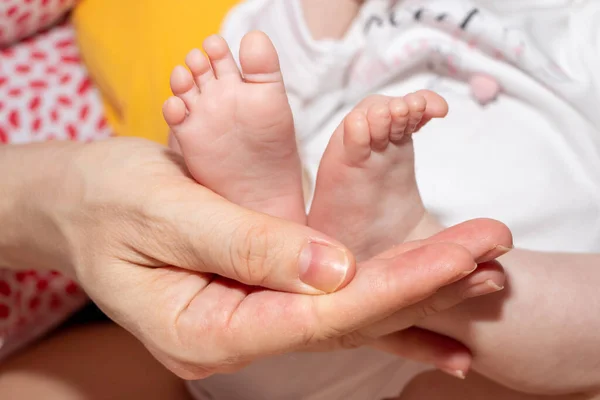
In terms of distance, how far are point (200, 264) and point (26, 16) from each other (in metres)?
0.71

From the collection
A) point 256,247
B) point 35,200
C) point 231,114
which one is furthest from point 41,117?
Answer: point 256,247

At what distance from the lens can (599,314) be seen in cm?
67

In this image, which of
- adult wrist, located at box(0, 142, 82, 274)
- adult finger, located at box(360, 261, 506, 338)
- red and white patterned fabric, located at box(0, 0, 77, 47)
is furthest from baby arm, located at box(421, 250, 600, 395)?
red and white patterned fabric, located at box(0, 0, 77, 47)

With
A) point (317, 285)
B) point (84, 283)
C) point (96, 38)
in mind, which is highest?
point (96, 38)

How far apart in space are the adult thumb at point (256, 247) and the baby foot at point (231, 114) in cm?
6

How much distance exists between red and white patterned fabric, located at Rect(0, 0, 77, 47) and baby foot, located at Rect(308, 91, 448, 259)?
684mm

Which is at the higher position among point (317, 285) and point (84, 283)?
point (317, 285)

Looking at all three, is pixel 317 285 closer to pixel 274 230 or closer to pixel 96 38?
pixel 274 230

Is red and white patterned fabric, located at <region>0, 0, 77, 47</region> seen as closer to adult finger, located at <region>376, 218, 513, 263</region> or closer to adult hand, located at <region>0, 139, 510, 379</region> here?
adult hand, located at <region>0, 139, 510, 379</region>

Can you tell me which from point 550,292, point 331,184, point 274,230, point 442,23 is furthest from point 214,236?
point 442,23

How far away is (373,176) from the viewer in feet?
2.09

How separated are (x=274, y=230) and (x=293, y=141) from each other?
0.45 ft

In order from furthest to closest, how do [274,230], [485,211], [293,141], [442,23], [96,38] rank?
[96,38] → [442,23] → [485,211] → [293,141] → [274,230]

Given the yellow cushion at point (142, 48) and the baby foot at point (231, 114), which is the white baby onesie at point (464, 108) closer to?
the yellow cushion at point (142, 48)
